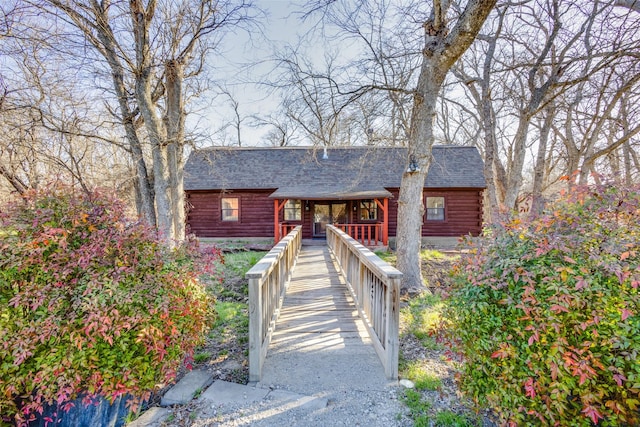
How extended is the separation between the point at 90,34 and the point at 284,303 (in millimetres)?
6026

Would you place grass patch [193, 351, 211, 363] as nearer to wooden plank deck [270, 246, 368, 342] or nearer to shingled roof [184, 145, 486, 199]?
wooden plank deck [270, 246, 368, 342]

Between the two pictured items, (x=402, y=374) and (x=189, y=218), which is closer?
(x=402, y=374)

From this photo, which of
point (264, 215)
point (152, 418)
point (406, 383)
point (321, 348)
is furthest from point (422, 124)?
point (264, 215)

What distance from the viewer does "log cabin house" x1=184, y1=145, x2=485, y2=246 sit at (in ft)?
48.8

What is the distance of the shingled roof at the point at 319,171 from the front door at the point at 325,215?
1.27 metres

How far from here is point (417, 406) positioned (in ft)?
8.71

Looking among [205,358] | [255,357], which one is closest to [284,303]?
[205,358]

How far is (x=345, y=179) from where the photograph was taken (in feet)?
49.6

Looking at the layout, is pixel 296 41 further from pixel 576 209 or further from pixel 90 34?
pixel 576 209

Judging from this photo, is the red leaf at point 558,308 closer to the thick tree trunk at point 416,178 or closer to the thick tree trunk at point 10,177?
the thick tree trunk at point 416,178

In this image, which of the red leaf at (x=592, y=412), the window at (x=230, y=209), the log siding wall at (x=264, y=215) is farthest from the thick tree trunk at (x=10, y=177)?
the red leaf at (x=592, y=412)

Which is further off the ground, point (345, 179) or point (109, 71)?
point (109, 71)

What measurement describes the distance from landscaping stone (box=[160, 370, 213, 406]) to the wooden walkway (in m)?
0.59

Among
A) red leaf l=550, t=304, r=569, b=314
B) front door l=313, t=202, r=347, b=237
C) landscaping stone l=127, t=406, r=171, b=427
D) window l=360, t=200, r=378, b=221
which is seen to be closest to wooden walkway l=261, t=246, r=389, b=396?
landscaping stone l=127, t=406, r=171, b=427
